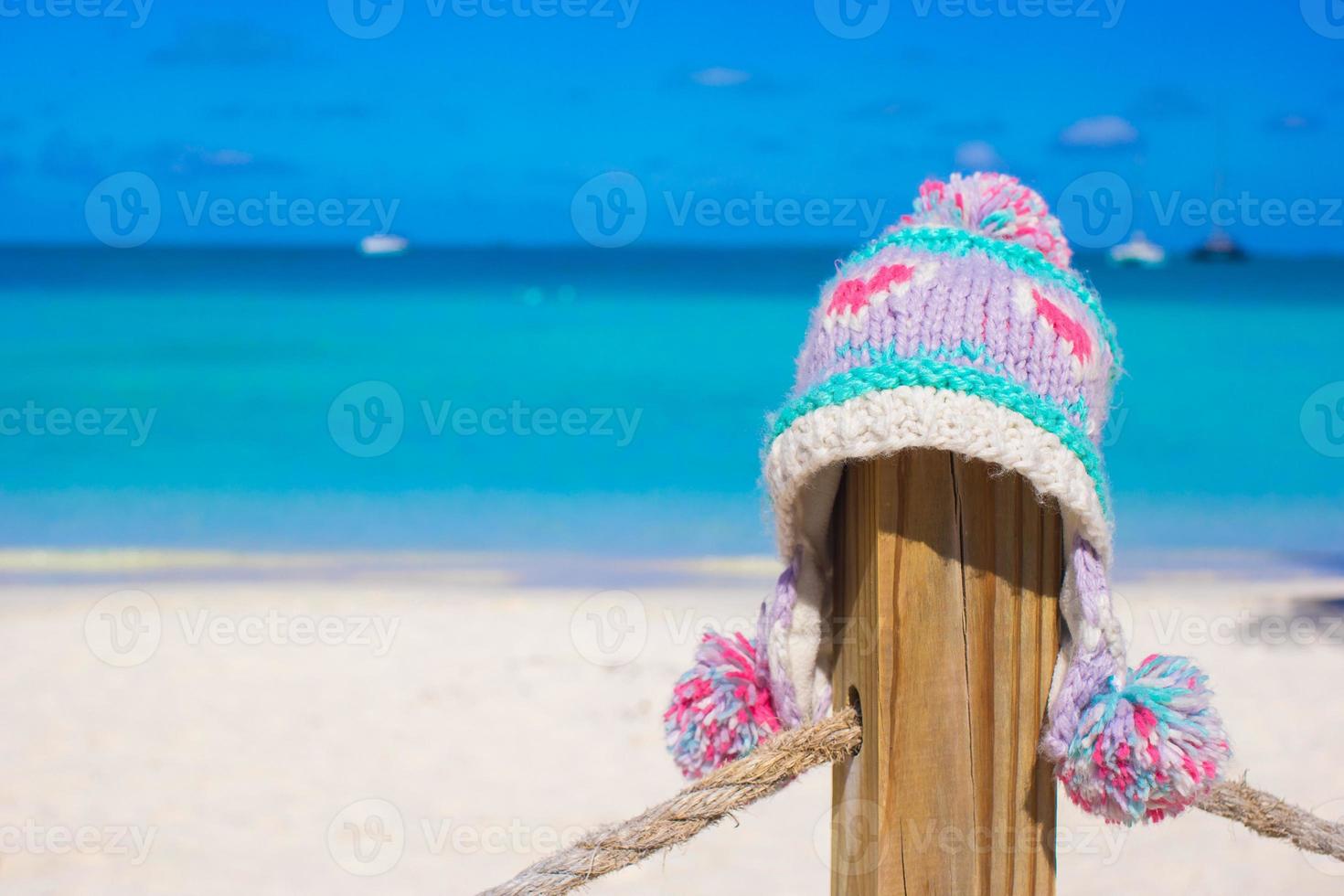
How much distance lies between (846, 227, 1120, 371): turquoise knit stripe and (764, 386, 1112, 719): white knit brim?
197 mm

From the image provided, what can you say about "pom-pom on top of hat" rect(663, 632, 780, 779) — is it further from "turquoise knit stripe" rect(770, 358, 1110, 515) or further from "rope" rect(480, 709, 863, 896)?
"turquoise knit stripe" rect(770, 358, 1110, 515)

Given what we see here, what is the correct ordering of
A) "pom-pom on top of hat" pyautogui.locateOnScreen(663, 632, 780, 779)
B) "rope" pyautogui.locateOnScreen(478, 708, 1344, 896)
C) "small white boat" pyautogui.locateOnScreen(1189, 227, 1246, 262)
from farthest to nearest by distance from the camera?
"small white boat" pyautogui.locateOnScreen(1189, 227, 1246, 262) → "pom-pom on top of hat" pyautogui.locateOnScreen(663, 632, 780, 779) → "rope" pyautogui.locateOnScreen(478, 708, 1344, 896)

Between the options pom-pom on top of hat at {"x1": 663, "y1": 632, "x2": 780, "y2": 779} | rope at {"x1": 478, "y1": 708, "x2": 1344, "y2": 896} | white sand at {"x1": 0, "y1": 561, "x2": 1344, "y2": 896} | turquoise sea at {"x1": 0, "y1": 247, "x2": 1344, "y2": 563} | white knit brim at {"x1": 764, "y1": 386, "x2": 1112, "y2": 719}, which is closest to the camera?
white knit brim at {"x1": 764, "y1": 386, "x2": 1112, "y2": 719}

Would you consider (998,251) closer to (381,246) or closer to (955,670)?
(955,670)

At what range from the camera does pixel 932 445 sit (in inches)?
45.3

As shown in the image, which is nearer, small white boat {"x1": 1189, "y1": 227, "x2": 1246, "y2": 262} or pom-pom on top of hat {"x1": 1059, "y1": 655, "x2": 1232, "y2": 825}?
pom-pom on top of hat {"x1": 1059, "y1": 655, "x2": 1232, "y2": 825}

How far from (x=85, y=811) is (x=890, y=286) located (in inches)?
157

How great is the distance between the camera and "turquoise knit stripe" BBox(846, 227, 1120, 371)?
1.29 m

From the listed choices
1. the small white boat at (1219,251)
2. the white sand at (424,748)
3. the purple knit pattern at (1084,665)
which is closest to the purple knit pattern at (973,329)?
the purple knit pattern at (1084,665)

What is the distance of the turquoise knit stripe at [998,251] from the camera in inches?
50.8

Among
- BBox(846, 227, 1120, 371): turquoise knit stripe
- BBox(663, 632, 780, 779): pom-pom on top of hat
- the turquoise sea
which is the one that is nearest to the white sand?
the turquoise sea

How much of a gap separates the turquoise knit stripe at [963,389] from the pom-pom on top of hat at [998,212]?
235 mm

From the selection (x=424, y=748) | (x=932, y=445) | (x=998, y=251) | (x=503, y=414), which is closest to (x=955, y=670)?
(x=932, y=445)

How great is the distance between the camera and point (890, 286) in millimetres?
1231
